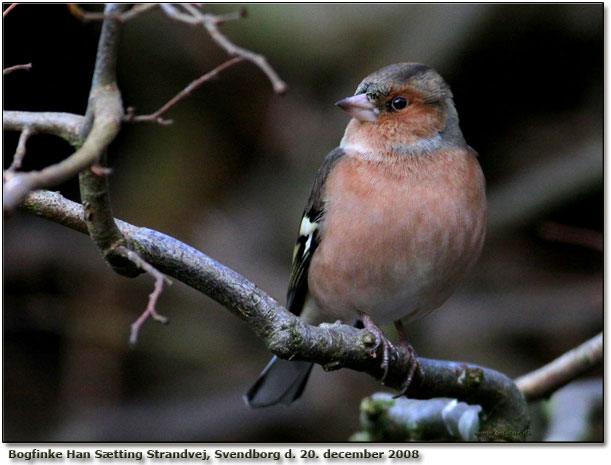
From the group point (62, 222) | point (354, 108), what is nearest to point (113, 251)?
point (62, 222)

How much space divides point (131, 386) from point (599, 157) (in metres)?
3.30

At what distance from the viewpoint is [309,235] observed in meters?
3.02

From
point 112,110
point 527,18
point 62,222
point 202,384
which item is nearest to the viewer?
point 112,110

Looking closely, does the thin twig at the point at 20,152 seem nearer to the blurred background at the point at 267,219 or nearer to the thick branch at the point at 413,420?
the thick branch at the point at 413,420

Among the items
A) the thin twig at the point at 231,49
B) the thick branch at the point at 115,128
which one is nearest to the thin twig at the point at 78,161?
the thick branch at the point at 115,128

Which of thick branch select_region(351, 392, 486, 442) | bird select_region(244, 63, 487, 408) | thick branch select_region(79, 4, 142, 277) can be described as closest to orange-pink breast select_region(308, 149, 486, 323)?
bird select_region(244, 63, 487, 408)

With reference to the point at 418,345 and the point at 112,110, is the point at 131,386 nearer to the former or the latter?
the point at 418,345

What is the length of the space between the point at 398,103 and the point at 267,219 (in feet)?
7.18

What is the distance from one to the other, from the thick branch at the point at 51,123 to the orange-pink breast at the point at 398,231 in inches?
52.8

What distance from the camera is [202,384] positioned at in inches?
190

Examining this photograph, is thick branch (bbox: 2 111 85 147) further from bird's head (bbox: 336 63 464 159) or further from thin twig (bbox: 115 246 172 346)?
bird's head (bbox: 336 63 464 159)

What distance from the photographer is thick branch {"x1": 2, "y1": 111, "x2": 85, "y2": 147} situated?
161cm

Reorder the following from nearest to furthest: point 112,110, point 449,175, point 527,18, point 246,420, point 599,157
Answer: point 112,110 → point 449,175 → point 527,18 → point 599,157 → point 246,420

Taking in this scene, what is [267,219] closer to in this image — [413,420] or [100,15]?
[413,420]
